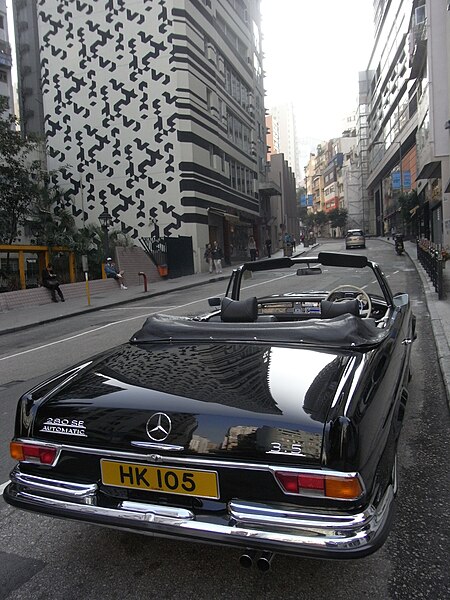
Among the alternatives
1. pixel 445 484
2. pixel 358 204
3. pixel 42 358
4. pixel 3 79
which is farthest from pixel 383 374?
pixel 358 204

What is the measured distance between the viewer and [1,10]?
Result: 40.6 metres

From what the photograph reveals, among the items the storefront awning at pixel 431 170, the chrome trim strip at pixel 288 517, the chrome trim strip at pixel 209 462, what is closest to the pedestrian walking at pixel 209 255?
the storefront awning at pixel 431 170

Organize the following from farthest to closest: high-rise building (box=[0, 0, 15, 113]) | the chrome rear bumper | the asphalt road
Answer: high-rise building (box=[0, 0, 15, 113]) → the asphalt road → the chrome rear bumper

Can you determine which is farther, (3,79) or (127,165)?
(3,79)

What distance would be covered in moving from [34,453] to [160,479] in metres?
0.71

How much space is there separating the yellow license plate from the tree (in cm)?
2069

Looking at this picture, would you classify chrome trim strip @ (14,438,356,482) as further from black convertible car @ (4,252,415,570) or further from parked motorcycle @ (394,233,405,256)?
parked motorcycle @ (394,233,405,256)

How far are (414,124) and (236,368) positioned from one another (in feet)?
150

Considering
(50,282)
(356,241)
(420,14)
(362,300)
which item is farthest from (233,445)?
(356,241)

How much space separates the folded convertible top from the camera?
282 cm

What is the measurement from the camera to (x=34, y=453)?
248 cm

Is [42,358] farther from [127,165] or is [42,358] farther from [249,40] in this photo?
[249,40]

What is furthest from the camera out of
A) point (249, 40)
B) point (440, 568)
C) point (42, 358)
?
point (249, 40)

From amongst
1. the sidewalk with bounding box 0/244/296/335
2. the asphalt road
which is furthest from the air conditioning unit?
the asphalt road
